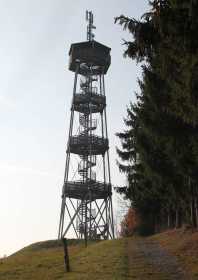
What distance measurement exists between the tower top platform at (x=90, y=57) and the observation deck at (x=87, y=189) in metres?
11.0

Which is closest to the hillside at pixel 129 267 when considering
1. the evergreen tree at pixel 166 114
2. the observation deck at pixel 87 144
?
the evergreen tree at pixel 166 114

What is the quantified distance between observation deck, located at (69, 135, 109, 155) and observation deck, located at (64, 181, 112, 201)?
9.06 feet

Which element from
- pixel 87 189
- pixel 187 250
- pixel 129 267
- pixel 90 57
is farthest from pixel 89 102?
pixel 129 267

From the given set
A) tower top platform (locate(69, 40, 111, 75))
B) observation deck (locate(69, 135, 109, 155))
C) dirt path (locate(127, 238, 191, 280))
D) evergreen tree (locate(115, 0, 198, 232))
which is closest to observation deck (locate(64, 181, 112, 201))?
observation deck (locate(69, 135, 109, 155))

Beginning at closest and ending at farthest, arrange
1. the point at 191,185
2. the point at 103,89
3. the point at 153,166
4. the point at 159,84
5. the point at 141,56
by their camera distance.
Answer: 1. the point at 141,56
2. the point at 159,84
3. the point at 191,185
4. the point at 153,166
5. the point at 103,89

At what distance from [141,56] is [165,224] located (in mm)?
19803

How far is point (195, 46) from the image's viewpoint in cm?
1130

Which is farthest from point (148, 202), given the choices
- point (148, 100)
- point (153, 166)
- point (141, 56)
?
point (141, 56)

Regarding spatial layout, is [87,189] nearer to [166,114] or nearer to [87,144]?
[87,144]

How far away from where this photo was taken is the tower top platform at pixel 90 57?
133ft

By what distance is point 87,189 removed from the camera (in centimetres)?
3603

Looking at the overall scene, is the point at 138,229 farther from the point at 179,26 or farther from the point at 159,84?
the point at 179,26

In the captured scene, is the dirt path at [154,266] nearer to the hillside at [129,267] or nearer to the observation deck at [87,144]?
the hillside at [129,267]

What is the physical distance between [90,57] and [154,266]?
30.3 m
